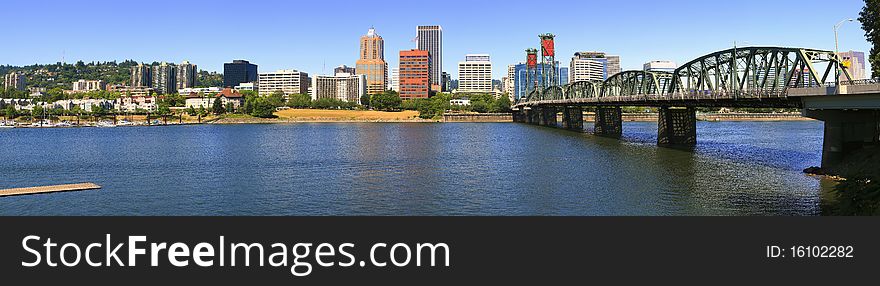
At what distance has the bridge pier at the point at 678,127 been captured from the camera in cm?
8562

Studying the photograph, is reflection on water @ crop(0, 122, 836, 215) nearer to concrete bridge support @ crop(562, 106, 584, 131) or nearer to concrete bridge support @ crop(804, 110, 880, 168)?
concrete bridge support @ crop(804, 110, 880, 168)

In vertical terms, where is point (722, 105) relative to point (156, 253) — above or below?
above

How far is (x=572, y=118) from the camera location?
156m

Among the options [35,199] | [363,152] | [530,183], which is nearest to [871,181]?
[530,183]

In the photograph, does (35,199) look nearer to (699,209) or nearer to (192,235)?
(192,235)

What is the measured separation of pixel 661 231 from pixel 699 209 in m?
14.2

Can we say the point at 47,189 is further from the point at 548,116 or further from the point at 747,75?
the point at 548,116

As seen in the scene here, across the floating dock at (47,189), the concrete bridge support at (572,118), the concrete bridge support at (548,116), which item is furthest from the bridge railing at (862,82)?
the concrete bridge support at (548,116)

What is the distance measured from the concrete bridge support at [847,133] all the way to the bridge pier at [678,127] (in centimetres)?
3655

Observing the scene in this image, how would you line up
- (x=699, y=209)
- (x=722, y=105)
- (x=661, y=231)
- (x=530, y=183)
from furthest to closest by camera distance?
(x=722, y=105)
(x=530, y=183)
(x=699, y=209)
(x=661, y=231)

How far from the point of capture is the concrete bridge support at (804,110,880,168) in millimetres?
47875

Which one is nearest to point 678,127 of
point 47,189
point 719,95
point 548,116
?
point 719,95

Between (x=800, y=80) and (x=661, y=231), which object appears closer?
(x=661, y=231)

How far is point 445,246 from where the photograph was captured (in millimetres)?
16938
